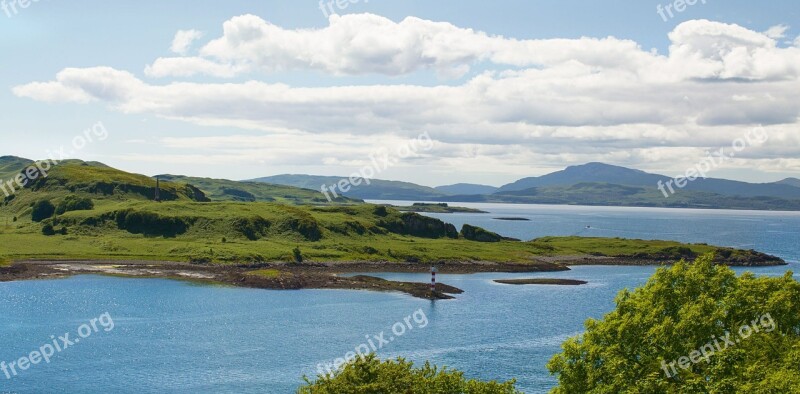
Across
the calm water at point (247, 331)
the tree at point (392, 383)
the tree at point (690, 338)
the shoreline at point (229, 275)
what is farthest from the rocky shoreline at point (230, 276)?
the tree at point (392, 383)

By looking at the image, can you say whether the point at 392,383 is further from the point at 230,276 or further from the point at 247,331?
the point at 230,276

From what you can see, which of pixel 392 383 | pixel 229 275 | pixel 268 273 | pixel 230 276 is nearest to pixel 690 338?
pixel 392 383

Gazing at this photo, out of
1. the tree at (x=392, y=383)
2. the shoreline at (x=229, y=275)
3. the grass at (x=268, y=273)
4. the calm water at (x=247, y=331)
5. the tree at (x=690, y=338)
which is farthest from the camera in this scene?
the grass at (x=268, y=273)

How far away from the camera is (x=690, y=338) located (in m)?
46.9

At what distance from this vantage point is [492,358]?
104 meters

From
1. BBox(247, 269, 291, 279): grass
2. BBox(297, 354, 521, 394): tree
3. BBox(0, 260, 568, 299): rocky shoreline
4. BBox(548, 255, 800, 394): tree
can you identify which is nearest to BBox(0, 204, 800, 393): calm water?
BBox(0, 260, 568, 299): rocky shoreline

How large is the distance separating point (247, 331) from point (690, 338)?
290 ft

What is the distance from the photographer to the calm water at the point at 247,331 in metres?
91.2

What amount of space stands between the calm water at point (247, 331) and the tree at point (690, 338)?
39.2 metres

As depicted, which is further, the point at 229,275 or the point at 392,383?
the point at 229,275

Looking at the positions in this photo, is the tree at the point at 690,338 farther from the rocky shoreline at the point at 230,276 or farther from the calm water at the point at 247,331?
the rocky shoreline at the point at 230,276

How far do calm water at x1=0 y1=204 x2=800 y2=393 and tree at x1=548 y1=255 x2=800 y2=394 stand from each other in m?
39.2

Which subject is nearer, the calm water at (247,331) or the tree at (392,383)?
the tree at (392,383)

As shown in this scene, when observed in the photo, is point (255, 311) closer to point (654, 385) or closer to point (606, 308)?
point (606, 308)
